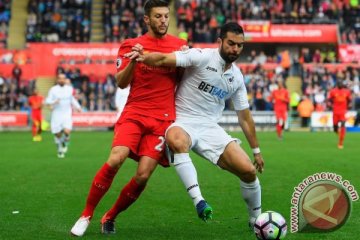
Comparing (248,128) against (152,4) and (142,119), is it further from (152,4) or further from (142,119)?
(152,4)

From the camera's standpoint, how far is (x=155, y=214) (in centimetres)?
1049

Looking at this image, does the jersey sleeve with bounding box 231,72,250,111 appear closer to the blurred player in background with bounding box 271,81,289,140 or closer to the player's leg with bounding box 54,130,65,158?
the player's leg with bounding box 54,130,65,158

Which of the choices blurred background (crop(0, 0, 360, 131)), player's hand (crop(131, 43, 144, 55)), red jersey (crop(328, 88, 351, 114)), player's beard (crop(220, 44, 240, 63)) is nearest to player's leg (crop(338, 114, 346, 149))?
red jersey (crop(328, 88, 351, 114))

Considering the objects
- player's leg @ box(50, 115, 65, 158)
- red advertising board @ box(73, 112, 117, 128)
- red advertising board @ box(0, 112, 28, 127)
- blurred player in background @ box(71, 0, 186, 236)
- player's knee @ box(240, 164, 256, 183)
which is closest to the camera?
blurred player in background @ box(71, 0, 186, 236)

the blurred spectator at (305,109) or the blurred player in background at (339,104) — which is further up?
the blurred player in background at (339,104)

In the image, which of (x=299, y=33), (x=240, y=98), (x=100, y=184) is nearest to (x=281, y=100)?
(x=299, y=33)

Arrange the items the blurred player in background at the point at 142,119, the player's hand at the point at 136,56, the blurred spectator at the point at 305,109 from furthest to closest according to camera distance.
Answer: the blurred spectator at the point at 305,109, the blurred player in background at the point at 142,119, the player's hand at the point at 136,56

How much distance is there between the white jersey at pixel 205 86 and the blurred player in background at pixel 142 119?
0.13 meters

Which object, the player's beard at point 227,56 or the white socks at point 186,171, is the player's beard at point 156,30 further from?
the white socks at point 186,171

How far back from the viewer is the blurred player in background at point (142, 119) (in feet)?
28.3

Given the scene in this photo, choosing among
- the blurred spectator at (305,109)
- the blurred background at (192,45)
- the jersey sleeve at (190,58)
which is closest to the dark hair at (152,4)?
the jersey sleeve at (190,58)

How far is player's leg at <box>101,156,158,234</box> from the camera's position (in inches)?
342

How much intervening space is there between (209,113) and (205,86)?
0.32 meters

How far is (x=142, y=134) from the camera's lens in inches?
347
